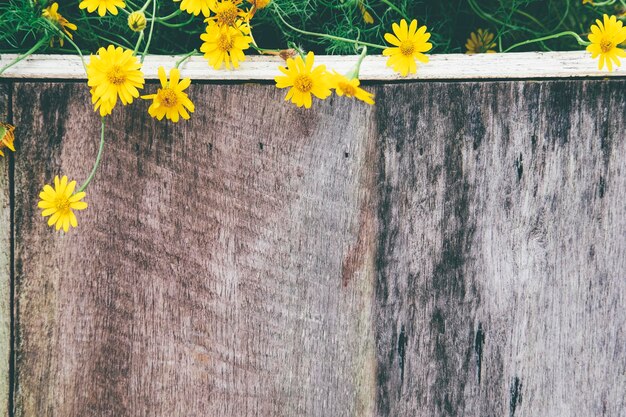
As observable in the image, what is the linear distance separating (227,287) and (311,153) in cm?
27

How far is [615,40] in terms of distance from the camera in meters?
0.81

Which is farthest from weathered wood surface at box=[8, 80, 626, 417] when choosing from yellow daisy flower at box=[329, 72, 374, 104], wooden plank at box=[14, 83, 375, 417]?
yellow daisy flower at box=[329, 72, 374, 104]

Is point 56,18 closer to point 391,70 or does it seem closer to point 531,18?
point 391,70

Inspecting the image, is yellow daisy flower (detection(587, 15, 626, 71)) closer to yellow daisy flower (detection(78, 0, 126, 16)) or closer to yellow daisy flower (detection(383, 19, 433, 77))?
yellow daisy flower (detection(383, 19, 433, 77))

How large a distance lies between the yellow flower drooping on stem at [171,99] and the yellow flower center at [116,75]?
4cm

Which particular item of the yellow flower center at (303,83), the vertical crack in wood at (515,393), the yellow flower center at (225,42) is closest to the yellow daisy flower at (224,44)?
the yellow flower center at (225,42)

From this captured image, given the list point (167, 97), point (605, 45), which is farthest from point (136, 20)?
point (605, 45)

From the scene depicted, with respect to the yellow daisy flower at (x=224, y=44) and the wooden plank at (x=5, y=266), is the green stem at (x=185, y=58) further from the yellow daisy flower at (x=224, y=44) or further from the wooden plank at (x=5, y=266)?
the wooden plank at (x=5, y=266)

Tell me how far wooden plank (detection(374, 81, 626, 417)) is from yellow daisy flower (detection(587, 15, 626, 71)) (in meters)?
0.06

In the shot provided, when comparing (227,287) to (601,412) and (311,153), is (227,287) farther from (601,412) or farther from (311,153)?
(601,412)

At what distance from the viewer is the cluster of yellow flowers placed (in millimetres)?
781

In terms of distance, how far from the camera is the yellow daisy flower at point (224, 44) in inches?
31.9

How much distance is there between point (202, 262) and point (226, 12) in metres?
0.41

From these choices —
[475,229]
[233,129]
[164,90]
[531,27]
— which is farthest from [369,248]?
[531,27]
